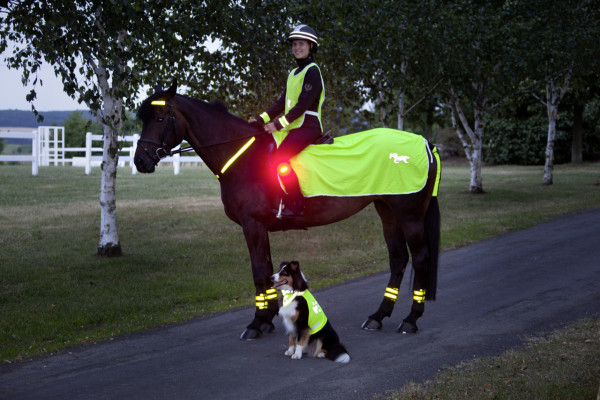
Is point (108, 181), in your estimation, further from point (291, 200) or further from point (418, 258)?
point (418, 258)

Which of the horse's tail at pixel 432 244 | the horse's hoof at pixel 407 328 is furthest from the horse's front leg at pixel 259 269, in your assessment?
the horse's tail at pixel 432 244

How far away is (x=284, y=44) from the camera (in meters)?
13.2

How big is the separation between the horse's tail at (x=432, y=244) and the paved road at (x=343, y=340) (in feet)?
1.57

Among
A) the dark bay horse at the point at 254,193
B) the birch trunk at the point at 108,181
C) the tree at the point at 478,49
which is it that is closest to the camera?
the dark bay horse at the point at 254,193

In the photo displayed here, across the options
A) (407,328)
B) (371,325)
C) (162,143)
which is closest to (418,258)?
(407,328)

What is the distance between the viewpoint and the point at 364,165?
804 cm

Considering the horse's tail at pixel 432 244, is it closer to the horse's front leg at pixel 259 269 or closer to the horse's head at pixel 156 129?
the horse's front leg at pixel 259 269

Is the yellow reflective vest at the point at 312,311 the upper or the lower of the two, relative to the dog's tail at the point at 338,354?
upper

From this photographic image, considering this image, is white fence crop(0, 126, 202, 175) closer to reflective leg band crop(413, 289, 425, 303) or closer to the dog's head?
reflective leg band crop(413, 289, 425, 303)

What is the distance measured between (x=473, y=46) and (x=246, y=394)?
20354 millimetres

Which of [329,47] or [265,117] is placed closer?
[265,117]

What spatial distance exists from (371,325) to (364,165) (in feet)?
6.80

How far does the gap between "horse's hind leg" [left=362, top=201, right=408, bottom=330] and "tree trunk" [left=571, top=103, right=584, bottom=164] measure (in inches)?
1558

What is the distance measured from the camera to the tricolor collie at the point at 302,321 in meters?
6.75
